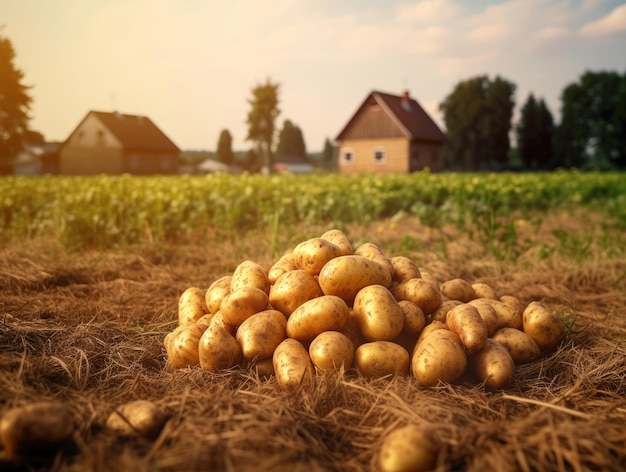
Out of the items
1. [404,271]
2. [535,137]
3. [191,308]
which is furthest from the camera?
[535,137]

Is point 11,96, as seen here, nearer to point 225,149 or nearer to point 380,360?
point 380,360

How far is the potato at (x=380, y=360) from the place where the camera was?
2.56 meters

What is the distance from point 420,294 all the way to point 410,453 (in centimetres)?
128

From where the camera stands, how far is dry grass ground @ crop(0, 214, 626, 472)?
1.75m

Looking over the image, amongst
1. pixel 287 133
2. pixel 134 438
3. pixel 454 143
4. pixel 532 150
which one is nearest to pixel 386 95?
pixel 454 143

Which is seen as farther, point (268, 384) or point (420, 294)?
point (420, 294)

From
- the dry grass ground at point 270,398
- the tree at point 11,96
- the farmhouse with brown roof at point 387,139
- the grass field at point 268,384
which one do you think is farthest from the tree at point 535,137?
the dry grass ground at point 270,398

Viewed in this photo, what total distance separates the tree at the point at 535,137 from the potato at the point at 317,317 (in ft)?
211

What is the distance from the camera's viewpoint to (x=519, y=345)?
2904 millimetres

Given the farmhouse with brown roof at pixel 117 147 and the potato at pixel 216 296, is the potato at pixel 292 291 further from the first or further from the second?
the farmhouse with brown roof at pixel 117 147

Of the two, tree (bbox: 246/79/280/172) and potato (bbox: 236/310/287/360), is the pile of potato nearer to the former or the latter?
potato (bbox: 236/310/287/360)

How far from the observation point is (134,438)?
1922mm

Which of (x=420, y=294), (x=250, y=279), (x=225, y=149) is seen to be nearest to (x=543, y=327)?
(x=420, y=294)

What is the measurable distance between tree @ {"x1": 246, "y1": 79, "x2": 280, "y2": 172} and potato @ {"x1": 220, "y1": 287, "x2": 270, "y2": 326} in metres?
57.4
